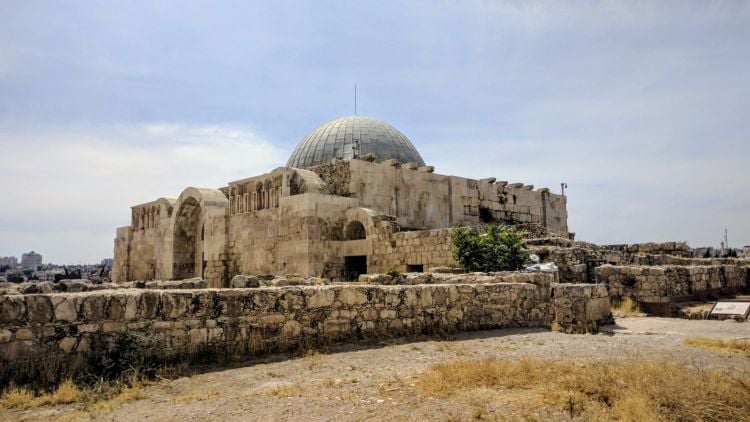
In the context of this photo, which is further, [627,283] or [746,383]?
[627,283]

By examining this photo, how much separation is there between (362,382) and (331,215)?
13.1 m

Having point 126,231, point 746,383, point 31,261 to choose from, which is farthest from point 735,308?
point 31,261

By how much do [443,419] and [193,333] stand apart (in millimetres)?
2994

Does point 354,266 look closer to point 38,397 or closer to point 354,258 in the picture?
point 354,258

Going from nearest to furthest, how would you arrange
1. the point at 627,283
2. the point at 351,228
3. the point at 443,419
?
the point at 443,419 → the point at 627,283 → the point at 351,228

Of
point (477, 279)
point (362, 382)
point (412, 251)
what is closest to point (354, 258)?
point (412, 251)

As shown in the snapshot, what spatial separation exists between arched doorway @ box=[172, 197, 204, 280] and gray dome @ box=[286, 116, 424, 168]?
4.99m

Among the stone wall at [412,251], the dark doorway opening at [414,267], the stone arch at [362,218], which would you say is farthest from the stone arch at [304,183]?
the dark doorway opening at [414,267]

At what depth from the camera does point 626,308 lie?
37.0 ft

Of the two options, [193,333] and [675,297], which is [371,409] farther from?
[675,297]

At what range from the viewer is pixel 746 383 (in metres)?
4.46

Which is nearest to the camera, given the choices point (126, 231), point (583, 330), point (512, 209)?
point (583, 330)

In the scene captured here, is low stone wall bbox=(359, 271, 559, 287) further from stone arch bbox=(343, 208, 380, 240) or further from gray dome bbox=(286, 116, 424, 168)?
gray dome bbox=(286, 116, 424, 168)

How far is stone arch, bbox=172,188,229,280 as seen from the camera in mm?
23125
